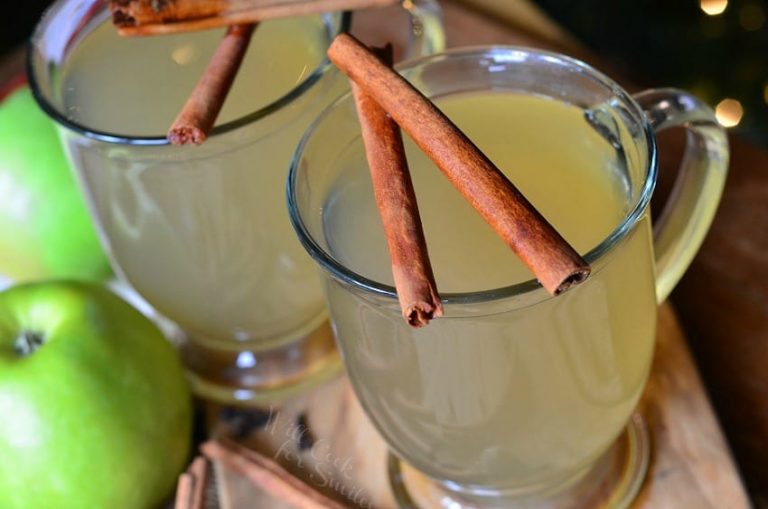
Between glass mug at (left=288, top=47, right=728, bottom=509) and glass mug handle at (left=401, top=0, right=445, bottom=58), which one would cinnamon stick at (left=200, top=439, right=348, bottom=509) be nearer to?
glass mug at (left=288, top=47, right=728, bottom=509)

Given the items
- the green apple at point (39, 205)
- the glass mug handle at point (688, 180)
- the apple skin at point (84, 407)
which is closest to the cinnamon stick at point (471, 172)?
the glass mug handle at point (688, 180)

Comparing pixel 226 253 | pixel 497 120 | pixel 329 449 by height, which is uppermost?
pixel 497 120

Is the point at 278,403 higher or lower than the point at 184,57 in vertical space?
lower

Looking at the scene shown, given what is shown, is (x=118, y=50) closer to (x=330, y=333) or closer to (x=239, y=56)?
(x=239, y=56)

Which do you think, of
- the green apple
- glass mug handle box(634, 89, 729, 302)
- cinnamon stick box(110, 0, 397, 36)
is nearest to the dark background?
glass mug handle box(634, 89, 729, 302)

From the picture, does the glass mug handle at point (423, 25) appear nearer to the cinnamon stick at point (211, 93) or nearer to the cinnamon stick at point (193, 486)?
the cinnamon stick at point (211, 93)

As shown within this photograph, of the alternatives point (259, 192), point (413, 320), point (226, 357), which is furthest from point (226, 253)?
point (413, 320)
